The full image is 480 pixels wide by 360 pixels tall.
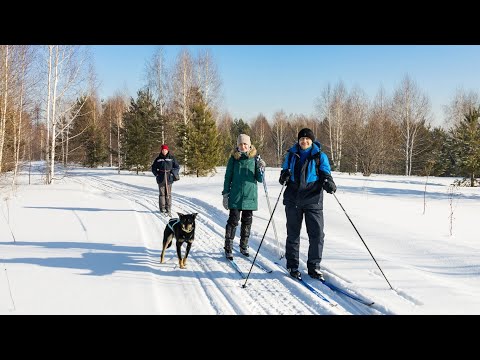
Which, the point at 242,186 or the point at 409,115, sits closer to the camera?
the point at 242,186

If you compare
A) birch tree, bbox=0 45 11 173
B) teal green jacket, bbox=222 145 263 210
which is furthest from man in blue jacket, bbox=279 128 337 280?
birch tree, bbox=0 45 11 173

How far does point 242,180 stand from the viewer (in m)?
5.52

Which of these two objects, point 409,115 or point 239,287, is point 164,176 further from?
point 409,115

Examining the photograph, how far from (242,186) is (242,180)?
105 mm

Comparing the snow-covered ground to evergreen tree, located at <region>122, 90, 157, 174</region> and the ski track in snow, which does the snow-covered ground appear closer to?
the ski track in snow

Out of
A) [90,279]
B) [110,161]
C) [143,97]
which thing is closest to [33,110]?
[143,97]

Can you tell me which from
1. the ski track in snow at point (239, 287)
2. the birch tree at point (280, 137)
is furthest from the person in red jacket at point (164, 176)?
the birch tree at point (280, 137)

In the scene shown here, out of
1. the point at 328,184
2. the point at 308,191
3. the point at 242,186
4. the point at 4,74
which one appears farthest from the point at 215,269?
the point at 4,74

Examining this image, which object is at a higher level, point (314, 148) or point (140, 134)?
point (140, 134)

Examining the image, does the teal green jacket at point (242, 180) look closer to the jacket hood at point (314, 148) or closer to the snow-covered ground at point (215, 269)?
the snow-covered ground at point (215, 269)

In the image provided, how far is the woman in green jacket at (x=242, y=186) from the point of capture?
18.0 feet

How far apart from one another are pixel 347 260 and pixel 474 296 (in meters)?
1.75
